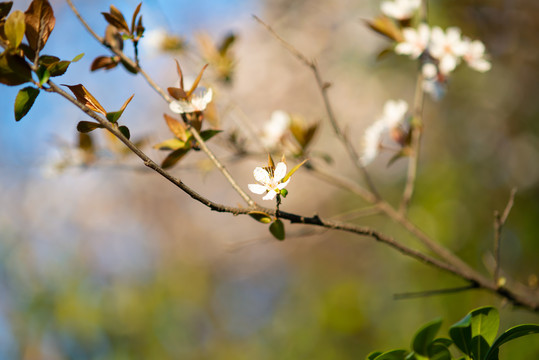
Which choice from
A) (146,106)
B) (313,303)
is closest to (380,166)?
(313,303)

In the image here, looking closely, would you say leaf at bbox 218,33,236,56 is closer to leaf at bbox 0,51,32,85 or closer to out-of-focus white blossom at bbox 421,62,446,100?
Answer: out-of-focus white blossom at bbox 421,62,446,100

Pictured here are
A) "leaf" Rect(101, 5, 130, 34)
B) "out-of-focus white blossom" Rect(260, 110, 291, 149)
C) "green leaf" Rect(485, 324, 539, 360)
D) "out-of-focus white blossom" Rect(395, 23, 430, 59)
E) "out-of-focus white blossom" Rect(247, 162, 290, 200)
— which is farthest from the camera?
"out-of-focus white blossom" Rect(260, 110, 291, 149)

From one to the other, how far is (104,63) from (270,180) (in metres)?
0.32

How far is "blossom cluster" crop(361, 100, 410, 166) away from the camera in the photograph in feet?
2.42

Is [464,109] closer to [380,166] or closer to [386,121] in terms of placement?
[380,166]

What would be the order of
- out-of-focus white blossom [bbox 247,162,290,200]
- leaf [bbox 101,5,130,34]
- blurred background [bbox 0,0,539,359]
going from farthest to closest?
1. blurred background [bbox 0,0,539,359]
2. leaf [bbox 101,5,130,34]
3. out-of-focus white blossom [bbox 247,162,290,200]

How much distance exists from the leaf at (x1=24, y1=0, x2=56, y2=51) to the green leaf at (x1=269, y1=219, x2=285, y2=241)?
283mm

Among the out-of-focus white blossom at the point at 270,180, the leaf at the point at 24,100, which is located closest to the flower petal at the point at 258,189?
the out-of-focus white blossom at the point at 270,180

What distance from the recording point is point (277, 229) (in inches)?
16.6

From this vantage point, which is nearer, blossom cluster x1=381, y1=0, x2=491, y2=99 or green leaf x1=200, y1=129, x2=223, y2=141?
green leaf x1=200, y1=129, x2=223, y2=141

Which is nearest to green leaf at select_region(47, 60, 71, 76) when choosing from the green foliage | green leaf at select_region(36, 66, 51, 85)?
green leaf at select_region(36, 66, 51, 85)

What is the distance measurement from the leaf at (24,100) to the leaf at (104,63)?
0.67 feet

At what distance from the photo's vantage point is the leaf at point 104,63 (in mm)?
562

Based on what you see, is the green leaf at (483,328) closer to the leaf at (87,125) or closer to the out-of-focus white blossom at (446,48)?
the leaf at (87,125)
